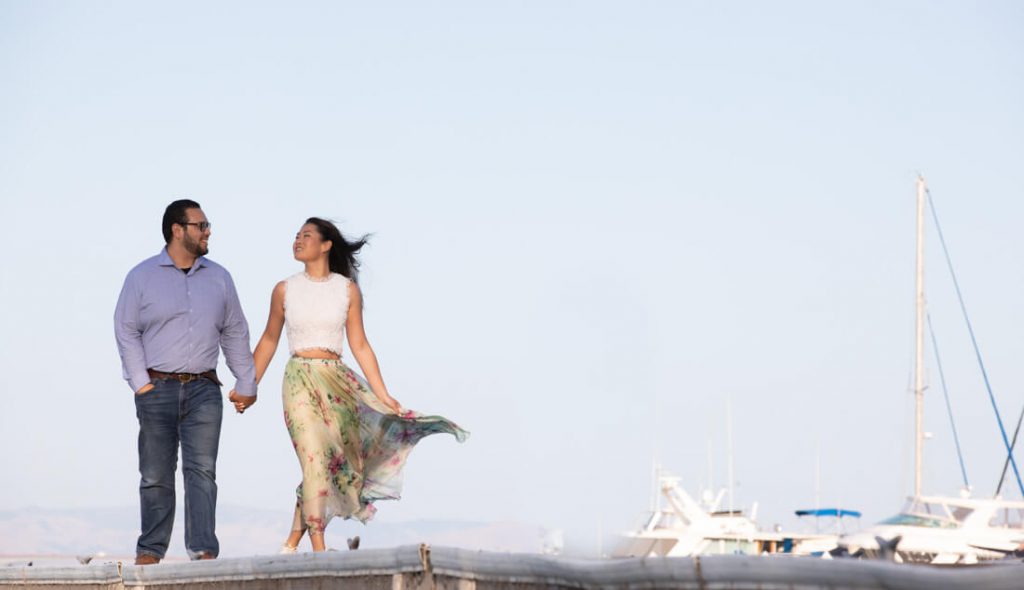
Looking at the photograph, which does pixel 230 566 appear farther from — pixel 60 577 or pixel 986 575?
pixel 986 575

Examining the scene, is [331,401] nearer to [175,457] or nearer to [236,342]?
[236,342]

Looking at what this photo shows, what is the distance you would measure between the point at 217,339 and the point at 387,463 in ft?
5.69

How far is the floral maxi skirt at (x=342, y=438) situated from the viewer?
10836 millimetres

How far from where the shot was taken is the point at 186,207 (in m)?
10.1

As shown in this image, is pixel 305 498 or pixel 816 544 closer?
pixel 305 498

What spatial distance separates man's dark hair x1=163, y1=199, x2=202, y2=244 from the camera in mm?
10062

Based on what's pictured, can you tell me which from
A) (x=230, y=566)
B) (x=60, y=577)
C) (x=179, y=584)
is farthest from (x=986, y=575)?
(x=60, y=577)

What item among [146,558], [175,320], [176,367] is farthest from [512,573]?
[175,320]

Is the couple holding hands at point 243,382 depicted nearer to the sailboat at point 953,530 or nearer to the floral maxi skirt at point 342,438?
the floral maxi skirt at point 342,438

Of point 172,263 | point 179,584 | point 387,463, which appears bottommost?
point 179,584

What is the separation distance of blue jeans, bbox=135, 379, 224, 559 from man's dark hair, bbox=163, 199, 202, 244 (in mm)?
878

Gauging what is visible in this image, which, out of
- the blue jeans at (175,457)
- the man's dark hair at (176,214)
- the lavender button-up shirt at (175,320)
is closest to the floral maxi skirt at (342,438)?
the lavender button-up shirt at (175,320)

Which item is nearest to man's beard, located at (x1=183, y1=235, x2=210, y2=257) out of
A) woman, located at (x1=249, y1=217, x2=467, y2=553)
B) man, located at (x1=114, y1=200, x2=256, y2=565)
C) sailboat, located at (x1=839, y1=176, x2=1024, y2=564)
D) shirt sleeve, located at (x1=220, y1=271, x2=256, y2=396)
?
man, located at (x1=114, y1=200, x2=256, y2=565)

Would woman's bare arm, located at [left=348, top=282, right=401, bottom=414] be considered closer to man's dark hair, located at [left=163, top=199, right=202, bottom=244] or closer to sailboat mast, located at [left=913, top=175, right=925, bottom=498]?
man's dark hair, located at [left=163, top=199, right=202, bottom=244]
